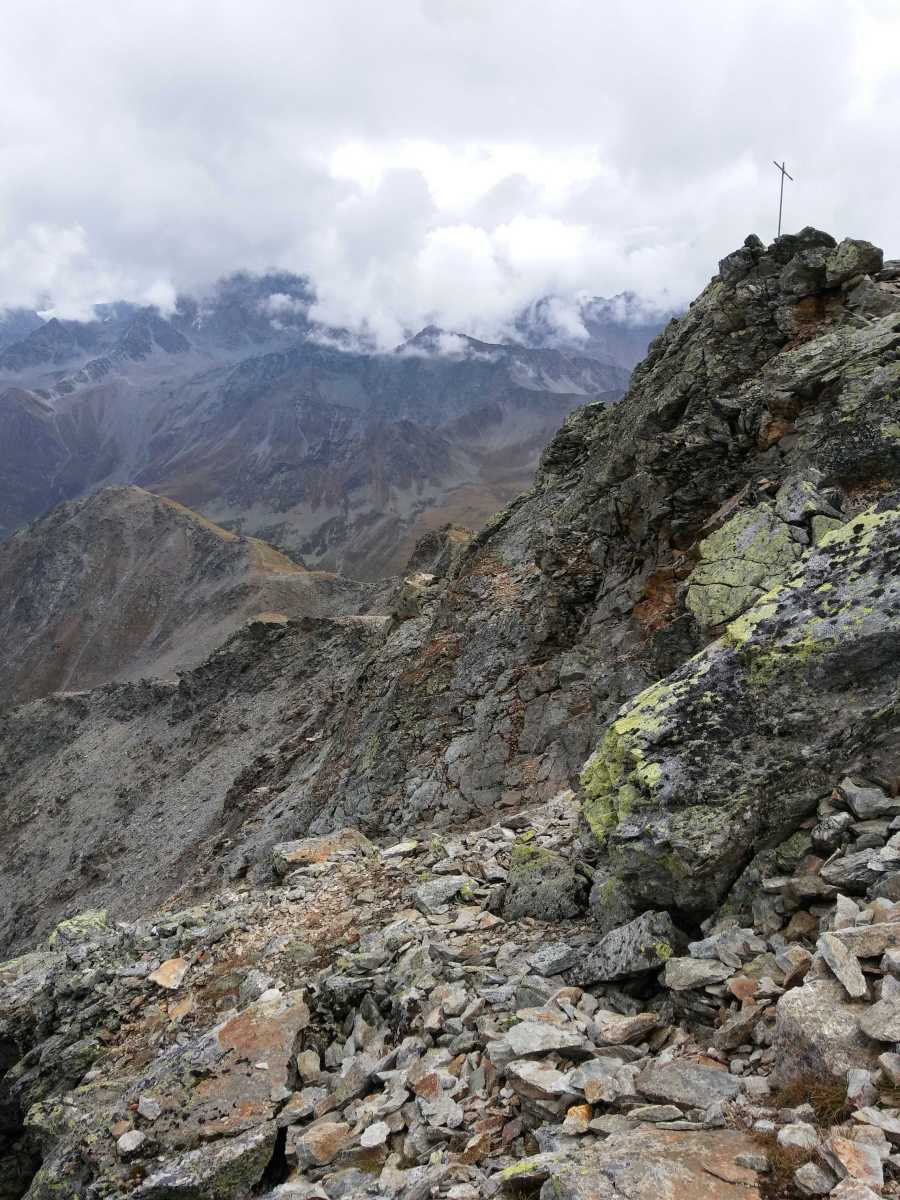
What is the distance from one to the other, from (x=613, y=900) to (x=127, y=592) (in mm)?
157351

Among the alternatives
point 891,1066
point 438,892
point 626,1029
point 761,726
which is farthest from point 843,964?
point 438,892

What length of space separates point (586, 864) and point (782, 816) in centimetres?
380

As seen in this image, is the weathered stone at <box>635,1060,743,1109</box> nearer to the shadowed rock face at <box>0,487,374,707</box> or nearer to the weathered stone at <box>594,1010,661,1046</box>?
the weathered stone at <box>594,1010,661,1046</box>

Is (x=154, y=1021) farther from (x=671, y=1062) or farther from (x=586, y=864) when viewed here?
(x=671, y=1062)

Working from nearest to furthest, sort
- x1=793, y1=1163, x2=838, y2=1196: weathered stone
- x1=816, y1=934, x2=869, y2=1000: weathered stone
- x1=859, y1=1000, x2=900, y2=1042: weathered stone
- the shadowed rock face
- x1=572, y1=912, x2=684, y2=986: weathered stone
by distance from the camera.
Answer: x1=793, y1=1163, x2=838, y2=1196: weathered stone
x1=859, y1=1000, x2=900, y2=1042: weathered stone
x1=816, y1=934, x2=869, y2=1000: weathered stone
x1=572, y1=912, x2=684, y2=986: weathered stone
the shadowed rock face

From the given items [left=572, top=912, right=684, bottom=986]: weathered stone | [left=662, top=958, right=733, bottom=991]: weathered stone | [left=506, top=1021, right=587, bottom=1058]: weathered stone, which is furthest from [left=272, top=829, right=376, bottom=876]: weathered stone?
[left=662, top=958, right=733, bottom=991]: weathered stone

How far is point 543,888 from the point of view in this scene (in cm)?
1129

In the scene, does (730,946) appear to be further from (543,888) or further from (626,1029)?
(543,888)

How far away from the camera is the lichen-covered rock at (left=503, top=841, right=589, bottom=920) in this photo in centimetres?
1084

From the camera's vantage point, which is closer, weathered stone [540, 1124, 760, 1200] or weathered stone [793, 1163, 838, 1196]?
weathered stone [793, 1163, 838, 1196]

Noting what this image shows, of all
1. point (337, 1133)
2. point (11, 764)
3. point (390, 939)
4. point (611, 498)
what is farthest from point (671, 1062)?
point (11, 764)

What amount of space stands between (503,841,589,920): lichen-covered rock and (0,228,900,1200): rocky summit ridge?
50 millimetres

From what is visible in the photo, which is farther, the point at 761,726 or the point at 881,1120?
the point at 761,726

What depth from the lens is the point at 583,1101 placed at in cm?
639
